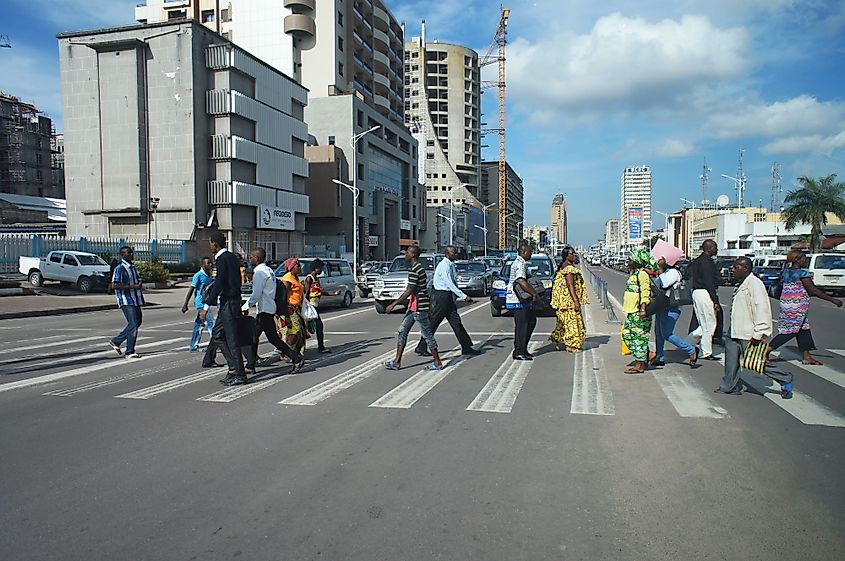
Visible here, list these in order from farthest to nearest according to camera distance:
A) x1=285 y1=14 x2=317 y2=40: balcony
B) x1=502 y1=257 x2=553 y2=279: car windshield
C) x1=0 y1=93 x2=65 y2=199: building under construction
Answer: x1=0 y1=93 x2=65 y2=199: building under construction, x1=285 y1=14 x2=317 y2=40: balcony, x1=502 y1=257 x2=553 y2=279: car windshield

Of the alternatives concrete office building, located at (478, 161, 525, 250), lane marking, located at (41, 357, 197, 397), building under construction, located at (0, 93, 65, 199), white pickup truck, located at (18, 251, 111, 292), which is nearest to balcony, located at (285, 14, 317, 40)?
white pickup truck, located at (18, 251, 111, 292)

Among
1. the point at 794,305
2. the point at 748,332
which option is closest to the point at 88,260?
the point at 794,305

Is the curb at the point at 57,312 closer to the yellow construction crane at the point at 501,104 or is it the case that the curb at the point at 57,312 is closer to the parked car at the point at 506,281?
the parked car at the point at 506,281

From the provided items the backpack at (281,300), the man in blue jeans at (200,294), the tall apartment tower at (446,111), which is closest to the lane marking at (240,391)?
the backpack at (281,300)

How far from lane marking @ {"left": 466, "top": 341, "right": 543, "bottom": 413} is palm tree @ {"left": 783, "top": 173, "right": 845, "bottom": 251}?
45.8m

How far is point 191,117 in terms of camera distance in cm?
4109

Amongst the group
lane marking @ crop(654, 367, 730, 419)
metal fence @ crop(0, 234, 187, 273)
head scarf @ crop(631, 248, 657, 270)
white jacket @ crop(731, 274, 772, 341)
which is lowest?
lane marking @ crop(654, 367, 730, 419)

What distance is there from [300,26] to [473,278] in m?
42.8

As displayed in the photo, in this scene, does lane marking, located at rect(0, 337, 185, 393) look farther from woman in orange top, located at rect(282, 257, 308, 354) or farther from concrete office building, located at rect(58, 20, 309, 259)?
concrete office building, located at rect(58, 20, 309, 259)

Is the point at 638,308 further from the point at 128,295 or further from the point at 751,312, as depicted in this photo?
the point at 128,295

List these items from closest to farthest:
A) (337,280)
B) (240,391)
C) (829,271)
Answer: (240,391)
(337,280)
(829,271)

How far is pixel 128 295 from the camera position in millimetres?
10273

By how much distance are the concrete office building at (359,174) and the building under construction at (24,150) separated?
4434cm

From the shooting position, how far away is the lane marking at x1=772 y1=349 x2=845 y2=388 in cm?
848
